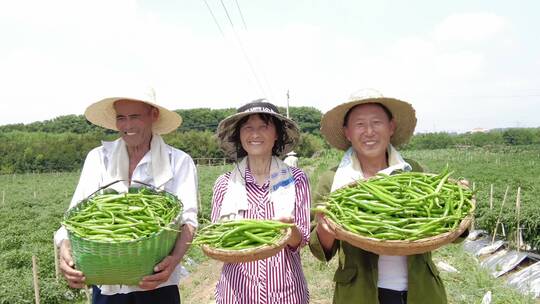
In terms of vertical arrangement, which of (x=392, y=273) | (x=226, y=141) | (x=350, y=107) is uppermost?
(x=350, y=107)

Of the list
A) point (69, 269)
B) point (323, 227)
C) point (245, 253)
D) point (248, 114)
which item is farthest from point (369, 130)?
point (69, 269)

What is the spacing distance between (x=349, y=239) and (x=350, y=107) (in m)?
1.08

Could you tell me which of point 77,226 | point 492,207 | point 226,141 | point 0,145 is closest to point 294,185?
point 226,141

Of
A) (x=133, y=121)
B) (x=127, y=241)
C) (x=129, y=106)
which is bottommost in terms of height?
(x=127, y=241)

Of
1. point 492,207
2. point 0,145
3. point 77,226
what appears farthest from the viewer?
point 0,145

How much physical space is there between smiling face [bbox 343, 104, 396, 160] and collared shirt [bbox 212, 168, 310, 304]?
1.81 ft

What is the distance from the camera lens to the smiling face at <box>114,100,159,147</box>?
303cm

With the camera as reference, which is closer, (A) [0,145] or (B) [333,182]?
(B) [333,182]

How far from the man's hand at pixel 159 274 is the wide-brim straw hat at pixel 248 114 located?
1.08 metres

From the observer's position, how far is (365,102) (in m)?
2.97

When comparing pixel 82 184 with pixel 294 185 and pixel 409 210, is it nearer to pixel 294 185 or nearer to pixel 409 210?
pixel 294 185

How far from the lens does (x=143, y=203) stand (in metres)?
2.68

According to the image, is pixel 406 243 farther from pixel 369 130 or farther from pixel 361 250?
pixel 369 130

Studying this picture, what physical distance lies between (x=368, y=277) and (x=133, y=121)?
2.05 meters
